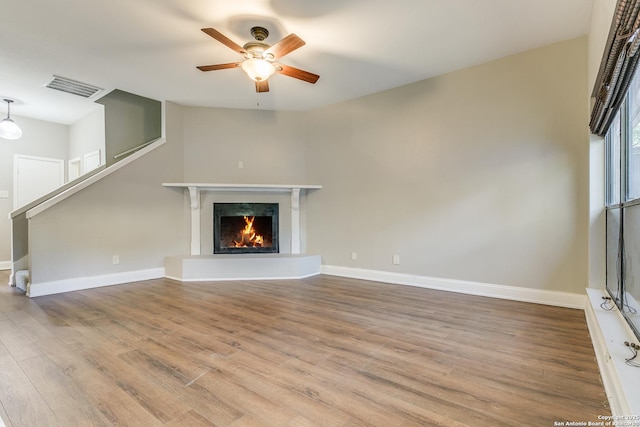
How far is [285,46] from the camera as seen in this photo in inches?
102

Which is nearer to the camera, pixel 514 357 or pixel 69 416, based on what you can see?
pixel 69 416

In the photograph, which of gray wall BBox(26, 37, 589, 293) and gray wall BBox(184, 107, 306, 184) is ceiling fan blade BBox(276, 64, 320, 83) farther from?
gray wall BBox(184, 107, 306, 184)

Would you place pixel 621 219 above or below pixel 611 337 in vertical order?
above

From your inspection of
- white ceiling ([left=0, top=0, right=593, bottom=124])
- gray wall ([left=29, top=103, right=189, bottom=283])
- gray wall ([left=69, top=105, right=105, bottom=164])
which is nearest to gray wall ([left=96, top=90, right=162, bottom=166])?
gray wall ([left=69, top=105, right=105, bottom=164])

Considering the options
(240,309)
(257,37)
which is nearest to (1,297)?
(240,309)

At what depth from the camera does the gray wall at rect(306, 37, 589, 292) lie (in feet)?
9.94

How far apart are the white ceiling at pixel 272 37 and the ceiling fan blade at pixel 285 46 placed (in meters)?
0.28

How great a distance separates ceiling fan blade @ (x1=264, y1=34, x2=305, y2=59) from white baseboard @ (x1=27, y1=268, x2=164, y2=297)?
11.8 feet

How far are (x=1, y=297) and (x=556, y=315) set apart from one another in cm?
593

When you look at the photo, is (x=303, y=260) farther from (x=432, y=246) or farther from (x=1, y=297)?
(x=1, y=297)

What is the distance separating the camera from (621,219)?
212 cm

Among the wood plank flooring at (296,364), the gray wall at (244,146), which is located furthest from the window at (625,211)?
the gray wall at (244,146)

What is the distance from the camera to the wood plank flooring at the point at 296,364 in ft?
4.77

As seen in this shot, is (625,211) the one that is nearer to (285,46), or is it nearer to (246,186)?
(285,46)
